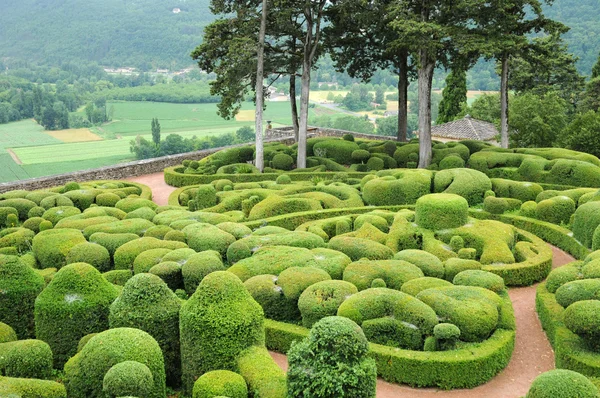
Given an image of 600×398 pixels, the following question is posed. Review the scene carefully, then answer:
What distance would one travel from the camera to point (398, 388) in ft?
38.9

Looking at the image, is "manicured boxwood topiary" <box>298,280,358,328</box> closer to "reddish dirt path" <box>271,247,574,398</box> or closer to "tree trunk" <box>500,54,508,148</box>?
"reddish dirt path" <box>271,247,574,398</box>

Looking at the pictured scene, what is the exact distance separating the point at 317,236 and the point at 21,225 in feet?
34.5

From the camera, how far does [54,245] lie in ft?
54.2

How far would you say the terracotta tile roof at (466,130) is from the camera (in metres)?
41.9

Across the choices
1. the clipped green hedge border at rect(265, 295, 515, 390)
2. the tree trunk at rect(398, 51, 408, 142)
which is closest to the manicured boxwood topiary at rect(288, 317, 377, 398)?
the clipped green hedge border at rect(265, 295, 515, 390)

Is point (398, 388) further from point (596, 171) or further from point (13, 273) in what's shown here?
point (596, 171)

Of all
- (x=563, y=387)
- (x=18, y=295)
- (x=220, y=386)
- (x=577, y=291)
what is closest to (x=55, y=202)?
(x=18, y=295)

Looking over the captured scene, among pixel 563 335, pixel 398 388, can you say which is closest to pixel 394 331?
pixel 398 388

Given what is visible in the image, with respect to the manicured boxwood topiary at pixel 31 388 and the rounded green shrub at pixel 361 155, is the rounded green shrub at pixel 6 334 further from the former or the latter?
the rounded green shrub at pixel 361 155

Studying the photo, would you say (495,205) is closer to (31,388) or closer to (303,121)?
(303,121)

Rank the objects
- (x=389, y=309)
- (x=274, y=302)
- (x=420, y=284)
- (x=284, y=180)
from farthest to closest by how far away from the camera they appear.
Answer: (x=284, y=180)
(x=420, y=284)
(x=274, y=302)
(x=389, y=309)

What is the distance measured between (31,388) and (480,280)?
32.6 feet

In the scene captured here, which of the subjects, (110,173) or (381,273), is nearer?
(381,273)

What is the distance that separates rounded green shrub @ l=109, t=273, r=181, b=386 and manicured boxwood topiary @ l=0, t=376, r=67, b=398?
160 centimetres
